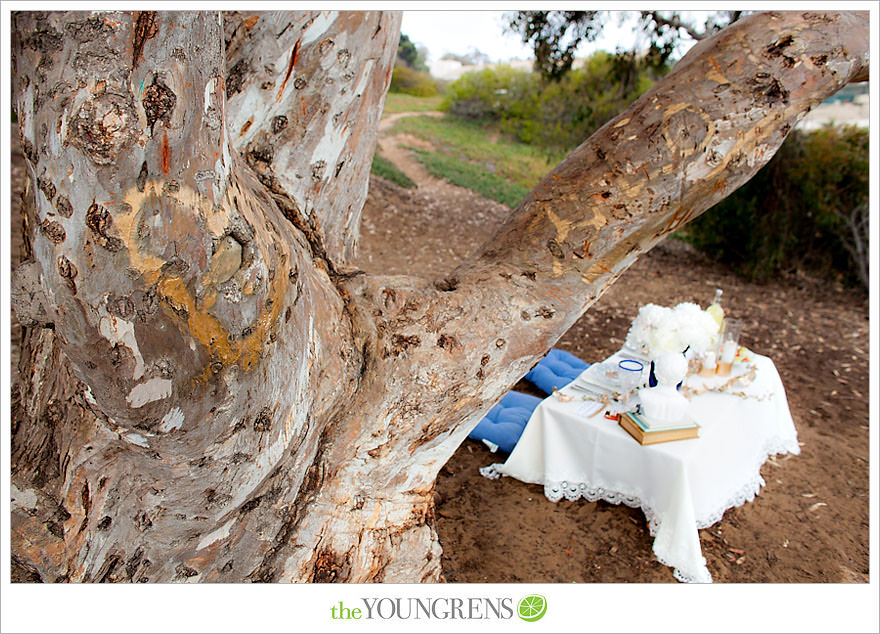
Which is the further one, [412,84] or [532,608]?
[412,84]

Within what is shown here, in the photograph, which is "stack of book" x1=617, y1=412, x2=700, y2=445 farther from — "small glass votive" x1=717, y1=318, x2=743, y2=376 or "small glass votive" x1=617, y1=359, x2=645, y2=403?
"small glass votive" x1=717, y1=318, x2=743, y2=376

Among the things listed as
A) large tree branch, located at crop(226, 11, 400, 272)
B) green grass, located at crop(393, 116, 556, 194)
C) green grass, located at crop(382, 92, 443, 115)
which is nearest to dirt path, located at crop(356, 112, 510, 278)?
green grass, located at crop(393, 116, 556, 194)

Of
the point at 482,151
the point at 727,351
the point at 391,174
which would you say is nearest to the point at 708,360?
the point at 727,351

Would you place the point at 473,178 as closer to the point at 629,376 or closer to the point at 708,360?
the point at 708,360

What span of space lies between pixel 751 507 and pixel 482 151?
1374 cm

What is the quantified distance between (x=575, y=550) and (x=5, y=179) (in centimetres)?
261

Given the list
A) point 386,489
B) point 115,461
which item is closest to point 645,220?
point 386,489

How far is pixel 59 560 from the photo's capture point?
1.52 m

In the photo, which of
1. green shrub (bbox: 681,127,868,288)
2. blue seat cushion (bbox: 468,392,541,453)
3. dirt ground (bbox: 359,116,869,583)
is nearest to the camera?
dirt ground (bbox: 359,116,869,583)

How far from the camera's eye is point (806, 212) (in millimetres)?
7488

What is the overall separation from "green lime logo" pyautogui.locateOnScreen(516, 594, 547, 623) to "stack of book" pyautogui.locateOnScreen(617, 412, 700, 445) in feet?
4.38

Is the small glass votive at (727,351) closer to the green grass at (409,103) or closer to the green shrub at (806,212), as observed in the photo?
the green shrub at (806,212)

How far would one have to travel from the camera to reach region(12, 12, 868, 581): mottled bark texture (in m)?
1.12

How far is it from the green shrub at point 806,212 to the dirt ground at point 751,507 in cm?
92
